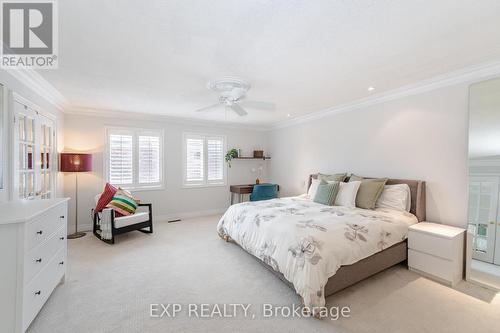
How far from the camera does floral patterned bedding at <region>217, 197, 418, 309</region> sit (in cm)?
204

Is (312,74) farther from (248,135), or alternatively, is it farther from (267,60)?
(248,135)

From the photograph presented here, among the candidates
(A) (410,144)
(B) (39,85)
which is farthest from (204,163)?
(A) (410,144)

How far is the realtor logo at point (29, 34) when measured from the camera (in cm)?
165

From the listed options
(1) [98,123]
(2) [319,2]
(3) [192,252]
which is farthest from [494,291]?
(1) [98,123]

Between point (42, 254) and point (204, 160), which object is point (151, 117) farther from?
point (42, 254)

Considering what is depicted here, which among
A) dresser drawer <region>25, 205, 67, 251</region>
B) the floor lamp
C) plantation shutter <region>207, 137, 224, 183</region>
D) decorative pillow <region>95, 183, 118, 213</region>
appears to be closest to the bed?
dresser drawer <region>25, 205, 67, 251</region>

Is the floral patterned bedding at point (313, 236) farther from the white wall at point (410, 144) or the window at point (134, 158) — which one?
the window at point (134, 158)

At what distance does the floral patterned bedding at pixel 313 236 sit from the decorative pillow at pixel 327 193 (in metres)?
0.21

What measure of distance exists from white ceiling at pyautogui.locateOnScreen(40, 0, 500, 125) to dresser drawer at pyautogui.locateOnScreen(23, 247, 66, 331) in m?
2.13

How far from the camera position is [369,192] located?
134 inches


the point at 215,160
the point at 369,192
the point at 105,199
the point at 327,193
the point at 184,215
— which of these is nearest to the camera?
the point at 369,192

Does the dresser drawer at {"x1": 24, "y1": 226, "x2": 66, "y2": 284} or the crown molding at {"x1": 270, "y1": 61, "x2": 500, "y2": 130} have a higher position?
the crown molding at {"x1": 270, "y1": 61, "x2": 500, "y2": 130}

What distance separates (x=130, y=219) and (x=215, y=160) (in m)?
2.61

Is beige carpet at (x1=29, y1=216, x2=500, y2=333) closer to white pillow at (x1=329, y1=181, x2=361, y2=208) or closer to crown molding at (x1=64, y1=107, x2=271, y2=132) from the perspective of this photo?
white pillow at (x1=329, y1=181, x2=361, y2=208)
